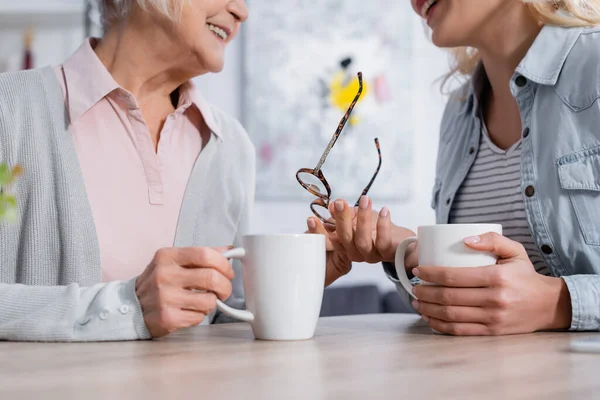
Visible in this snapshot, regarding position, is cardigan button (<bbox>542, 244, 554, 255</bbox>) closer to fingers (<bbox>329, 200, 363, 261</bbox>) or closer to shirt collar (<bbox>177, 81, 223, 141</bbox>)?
fingers (<bbox>329, 200, 363, 261</bbox>)

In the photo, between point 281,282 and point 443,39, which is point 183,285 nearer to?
point 281,282

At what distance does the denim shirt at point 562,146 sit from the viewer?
4.08 ft

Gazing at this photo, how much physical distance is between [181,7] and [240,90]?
2.09 meters

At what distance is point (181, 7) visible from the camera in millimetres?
1391

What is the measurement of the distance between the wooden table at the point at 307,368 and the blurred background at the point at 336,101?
2.34 metres

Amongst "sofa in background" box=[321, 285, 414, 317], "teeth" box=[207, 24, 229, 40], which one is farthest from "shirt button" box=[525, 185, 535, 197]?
"sofa in background" box=[321, 285, 414, 317]

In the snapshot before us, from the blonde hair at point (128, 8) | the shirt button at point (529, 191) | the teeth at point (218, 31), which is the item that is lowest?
the shirt button at point (529, 191)

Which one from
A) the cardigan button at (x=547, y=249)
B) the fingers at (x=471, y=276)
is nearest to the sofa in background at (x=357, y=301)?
the cardigan button at (x=547, y=249)

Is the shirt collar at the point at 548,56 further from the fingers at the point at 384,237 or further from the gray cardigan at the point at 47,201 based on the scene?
the gray cardigan at the point at 47,201

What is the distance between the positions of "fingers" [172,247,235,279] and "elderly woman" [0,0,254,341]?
0.67 feet

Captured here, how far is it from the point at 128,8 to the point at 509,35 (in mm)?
795

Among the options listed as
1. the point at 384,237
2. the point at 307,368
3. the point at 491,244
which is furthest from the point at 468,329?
the point at 307,368

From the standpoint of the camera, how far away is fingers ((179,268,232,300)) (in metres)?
0.93

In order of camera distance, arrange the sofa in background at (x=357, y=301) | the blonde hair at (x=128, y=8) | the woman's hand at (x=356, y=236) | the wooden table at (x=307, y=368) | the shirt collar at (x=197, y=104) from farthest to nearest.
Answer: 1. the sofa in background at (x=357, y=301)
2. the shirt collar at (x=197, y=104)
3. the blonde hair at (x=128, y=8)
4. the woman's hand at (x=356, y=236)
5. the wooden table at (x=307, y=368)
